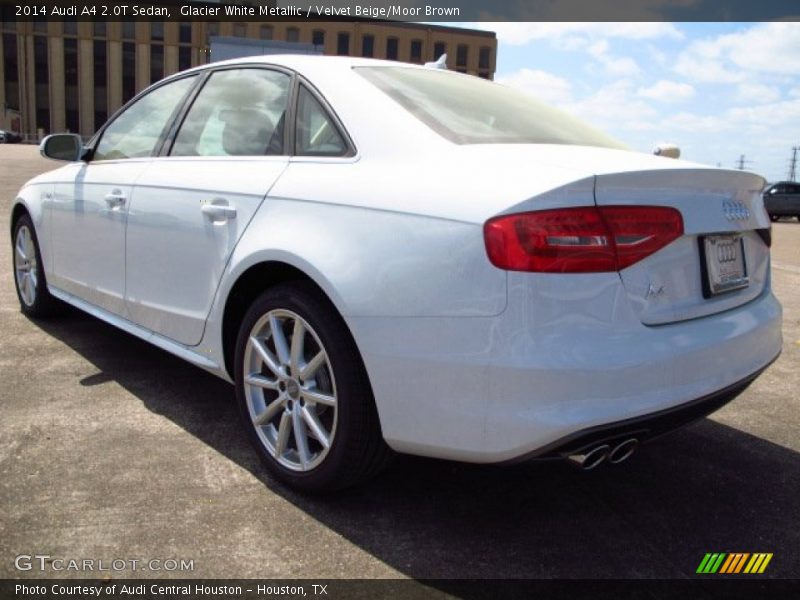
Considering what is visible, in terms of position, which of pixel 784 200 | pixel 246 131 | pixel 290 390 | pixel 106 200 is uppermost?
pixel 246 131

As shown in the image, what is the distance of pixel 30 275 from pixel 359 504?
3413 millimetres

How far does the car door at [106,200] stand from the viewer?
3.61 meters

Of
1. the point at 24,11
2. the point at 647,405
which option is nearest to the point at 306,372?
the point at 647,405

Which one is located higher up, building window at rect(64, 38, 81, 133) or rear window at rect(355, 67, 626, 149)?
building window at rect(64, 38, 81, 133)

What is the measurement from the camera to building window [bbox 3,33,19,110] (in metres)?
68.4

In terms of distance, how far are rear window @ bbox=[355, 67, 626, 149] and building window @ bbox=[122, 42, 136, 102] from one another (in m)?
74.5

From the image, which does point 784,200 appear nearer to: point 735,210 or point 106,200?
point 735,210

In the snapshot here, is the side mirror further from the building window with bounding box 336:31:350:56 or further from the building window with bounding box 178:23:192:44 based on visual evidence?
the building window with bounding box 178:23:192:44

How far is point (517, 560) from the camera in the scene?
7.51 ft

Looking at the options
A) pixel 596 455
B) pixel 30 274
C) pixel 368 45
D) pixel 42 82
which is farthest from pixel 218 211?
pixel 42 82

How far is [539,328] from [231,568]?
1166 millimetres

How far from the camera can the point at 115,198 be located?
3.60m

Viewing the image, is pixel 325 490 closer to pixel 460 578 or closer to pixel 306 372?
pixel 306 372

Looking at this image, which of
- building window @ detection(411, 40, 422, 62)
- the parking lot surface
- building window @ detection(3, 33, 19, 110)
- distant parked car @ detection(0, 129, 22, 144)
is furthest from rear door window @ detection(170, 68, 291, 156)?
building window @ detection(3, 33, 19, 110)
